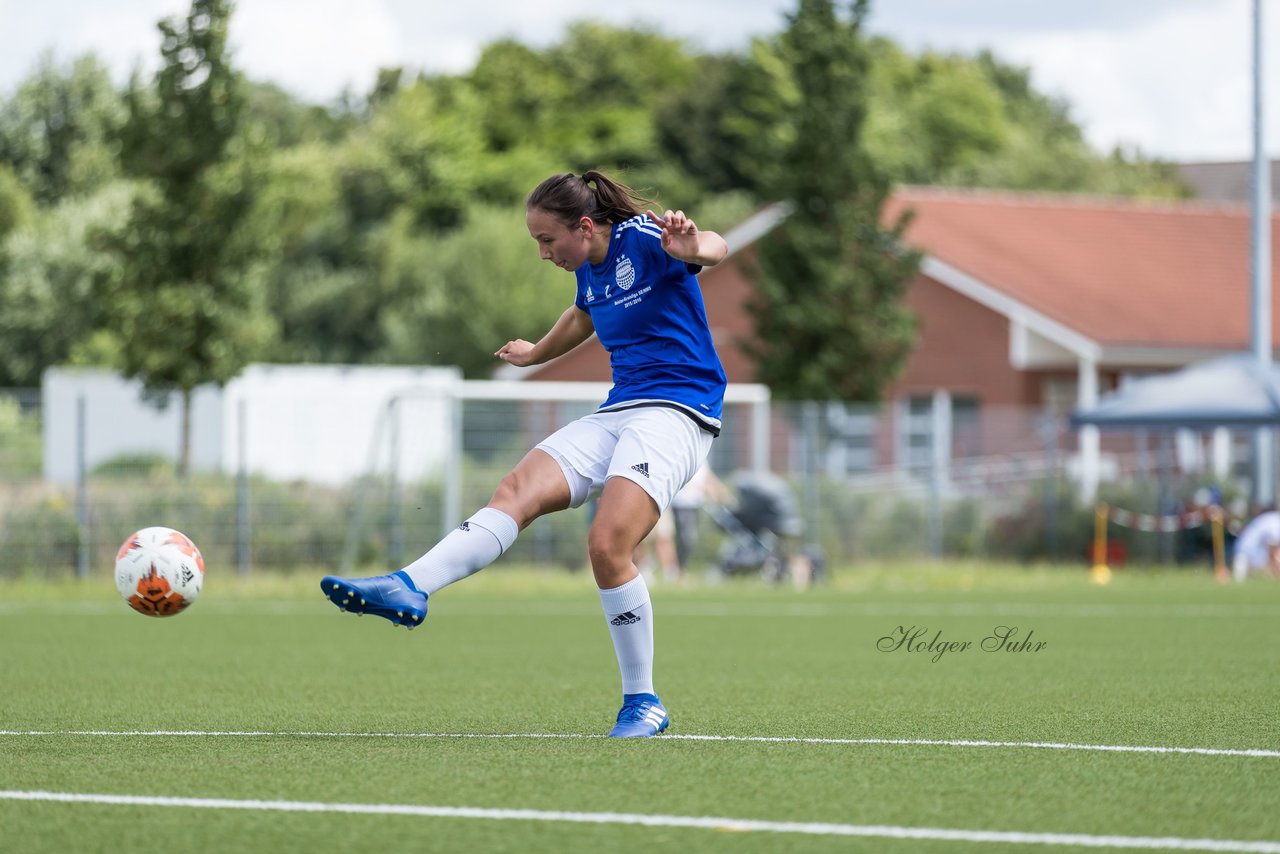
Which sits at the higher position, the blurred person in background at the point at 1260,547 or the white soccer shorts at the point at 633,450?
the white soccer shorts at the point at 633,450

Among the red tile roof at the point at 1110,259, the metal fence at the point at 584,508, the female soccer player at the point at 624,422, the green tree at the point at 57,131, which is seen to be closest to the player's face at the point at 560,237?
the female soccer player at the point at 624,422

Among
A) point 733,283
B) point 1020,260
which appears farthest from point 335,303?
point 1020,260

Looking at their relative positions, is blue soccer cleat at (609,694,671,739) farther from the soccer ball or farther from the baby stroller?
the baby stroller

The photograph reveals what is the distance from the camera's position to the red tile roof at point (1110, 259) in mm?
35531

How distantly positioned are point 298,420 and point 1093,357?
1562 centimetres

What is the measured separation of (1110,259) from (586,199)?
33347 millimetres

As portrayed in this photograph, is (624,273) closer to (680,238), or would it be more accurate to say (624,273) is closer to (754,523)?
(680,238)

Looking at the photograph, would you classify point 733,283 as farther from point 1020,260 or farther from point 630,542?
point 630,542

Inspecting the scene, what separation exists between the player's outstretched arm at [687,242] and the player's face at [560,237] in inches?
20.4

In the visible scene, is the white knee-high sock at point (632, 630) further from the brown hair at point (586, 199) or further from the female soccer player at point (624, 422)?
the brown hair at point (586, 199)

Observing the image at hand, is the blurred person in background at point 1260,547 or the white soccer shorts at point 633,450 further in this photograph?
the blurred person in background at point 1260,547

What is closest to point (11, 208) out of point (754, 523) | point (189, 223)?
point (189, 223)

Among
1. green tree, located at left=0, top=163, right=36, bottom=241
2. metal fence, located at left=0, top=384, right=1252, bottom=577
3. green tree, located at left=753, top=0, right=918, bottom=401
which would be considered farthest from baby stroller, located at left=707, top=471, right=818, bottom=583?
green tree, located at left=0, top=163, right=36, bottom=241

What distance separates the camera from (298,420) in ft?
79.4
